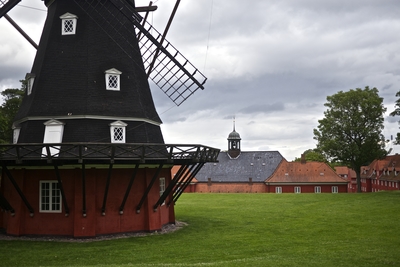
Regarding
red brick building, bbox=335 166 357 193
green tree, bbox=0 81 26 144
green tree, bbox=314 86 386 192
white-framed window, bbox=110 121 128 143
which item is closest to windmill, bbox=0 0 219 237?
white-framed window, bbox=110 121 128 143

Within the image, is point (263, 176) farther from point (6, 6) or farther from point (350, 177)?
point (6, 6)

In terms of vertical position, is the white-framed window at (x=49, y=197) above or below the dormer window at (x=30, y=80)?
below

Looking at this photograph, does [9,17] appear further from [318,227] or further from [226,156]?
[226,156]

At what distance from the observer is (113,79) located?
1991 cm

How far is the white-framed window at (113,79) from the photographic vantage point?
19.8m

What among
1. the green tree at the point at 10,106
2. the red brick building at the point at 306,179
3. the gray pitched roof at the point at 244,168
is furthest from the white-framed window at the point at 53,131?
the gray pitched roof at the point at 244,168

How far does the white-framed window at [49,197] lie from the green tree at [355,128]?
33.6 metres

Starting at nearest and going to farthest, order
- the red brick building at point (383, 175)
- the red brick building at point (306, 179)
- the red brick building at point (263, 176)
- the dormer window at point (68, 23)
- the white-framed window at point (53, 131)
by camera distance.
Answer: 1. the white-framed window at point (53, 131)
2. the dormer window at point (68, 23)
3. the red brick building at point (306, 179)
4. the red brick building at point (263, 176)
5. the red brick building at point (383, 175)

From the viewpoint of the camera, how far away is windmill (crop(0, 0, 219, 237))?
18094 mm

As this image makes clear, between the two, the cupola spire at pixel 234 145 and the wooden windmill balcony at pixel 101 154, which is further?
the cupola spire at pixel 234 145

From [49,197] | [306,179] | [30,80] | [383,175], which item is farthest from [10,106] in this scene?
[383,175]

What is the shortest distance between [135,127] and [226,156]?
152 ft

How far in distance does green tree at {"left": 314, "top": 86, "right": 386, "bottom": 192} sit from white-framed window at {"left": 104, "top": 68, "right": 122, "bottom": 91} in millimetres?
31415

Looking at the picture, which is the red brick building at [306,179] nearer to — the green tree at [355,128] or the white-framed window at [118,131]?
the green tree at [355,128]
